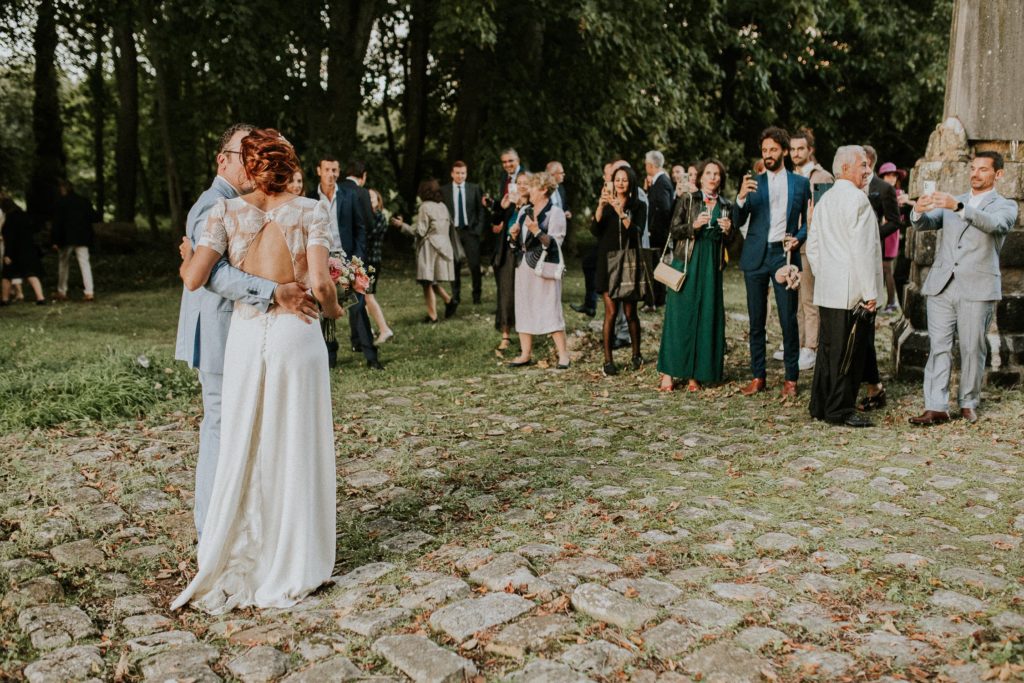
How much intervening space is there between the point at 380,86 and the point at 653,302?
71.5 ft

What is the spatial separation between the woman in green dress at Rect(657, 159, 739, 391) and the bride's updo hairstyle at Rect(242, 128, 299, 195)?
5480 mm

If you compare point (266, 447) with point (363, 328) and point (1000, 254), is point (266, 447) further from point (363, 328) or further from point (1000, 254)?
point (1000, 254)

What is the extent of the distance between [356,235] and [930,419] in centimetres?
612

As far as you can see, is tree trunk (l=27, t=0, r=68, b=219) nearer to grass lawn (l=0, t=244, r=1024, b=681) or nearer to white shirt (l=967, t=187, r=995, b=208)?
grass lawn (l=0, t=244, r=1024, b=681)

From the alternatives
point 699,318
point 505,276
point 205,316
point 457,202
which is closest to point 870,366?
point 699,318

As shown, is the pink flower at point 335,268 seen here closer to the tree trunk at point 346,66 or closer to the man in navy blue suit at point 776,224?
the man in navy blue suit at point 776,224

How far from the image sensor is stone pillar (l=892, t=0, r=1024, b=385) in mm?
9398

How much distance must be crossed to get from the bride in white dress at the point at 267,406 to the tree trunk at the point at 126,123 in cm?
2096

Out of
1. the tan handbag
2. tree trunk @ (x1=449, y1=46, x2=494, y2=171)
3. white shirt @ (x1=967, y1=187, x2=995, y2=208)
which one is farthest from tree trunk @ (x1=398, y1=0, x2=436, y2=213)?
white shirt @ (x1=967, y1=187, x2=995, y2=208)

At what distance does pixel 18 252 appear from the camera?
55.0 ft

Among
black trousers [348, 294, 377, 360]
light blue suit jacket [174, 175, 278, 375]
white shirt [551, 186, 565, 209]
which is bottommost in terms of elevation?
black trousers [348, 294, 377, 360]

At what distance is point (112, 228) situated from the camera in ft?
83.3

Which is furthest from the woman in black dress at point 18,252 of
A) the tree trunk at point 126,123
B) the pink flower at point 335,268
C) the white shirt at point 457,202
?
the pink flower at point 335,268

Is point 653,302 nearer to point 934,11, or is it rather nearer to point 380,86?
point 934,11
